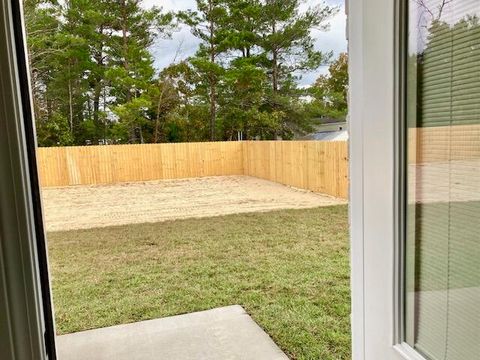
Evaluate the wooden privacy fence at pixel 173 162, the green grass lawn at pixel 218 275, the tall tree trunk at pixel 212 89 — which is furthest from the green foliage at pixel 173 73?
the green grass lawn at pixel 218 275

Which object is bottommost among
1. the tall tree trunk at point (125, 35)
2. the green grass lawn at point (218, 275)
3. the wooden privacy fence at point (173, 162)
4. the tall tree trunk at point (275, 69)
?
the green grass lawn at point (218, 275)

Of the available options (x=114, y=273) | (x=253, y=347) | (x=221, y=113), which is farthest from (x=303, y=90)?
(x=253, y=347)

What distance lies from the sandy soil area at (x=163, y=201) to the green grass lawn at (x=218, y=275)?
935mm

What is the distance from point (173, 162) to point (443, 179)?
11787mm

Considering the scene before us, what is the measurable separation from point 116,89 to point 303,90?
602 centimetres

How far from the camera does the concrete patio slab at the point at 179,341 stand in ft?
6.89

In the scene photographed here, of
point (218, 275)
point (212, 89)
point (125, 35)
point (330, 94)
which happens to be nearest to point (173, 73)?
point (212, 89)

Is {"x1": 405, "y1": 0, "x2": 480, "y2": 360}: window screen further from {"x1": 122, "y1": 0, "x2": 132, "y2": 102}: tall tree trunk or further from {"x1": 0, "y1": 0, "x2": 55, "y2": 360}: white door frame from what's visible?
{"x1": 122, "y1": 0, "x2": 132, "y2": 102}: tall tree trunk

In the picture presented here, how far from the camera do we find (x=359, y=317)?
0.89 m

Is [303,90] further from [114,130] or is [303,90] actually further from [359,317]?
[359,317]

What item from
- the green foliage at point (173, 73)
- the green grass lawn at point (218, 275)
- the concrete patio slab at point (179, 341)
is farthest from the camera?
the green foliage at point (173, 73)

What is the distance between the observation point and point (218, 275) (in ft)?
12.0

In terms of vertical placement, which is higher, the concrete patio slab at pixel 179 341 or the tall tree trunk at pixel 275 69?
the tall tree trunk at pixel 275 69

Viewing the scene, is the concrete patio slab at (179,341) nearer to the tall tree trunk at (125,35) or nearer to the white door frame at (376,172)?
the white door frame at (376,172)
